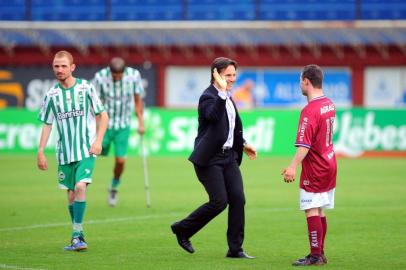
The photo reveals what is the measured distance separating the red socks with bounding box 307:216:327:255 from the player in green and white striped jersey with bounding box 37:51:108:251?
2662 millimetres

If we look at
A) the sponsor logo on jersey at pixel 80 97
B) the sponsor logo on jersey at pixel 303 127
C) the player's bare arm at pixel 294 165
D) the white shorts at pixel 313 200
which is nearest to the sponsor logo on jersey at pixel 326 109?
the sponsor logo on jersey at pixel 303 127

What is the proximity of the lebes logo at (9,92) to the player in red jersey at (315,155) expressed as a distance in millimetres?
29594

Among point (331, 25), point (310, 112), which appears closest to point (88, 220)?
point (310, 112)

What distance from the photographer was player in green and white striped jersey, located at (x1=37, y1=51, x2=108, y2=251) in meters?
11.2

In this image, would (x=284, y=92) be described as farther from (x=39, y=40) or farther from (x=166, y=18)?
(x=39, y=40)

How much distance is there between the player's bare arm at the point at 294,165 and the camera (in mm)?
9531

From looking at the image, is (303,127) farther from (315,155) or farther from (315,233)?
(315,233)

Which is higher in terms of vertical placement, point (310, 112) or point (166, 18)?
point (166, 18)

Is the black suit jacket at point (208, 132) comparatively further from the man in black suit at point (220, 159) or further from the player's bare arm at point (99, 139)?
the player's bare arm at point (99, 139)

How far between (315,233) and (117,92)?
7.45 metres

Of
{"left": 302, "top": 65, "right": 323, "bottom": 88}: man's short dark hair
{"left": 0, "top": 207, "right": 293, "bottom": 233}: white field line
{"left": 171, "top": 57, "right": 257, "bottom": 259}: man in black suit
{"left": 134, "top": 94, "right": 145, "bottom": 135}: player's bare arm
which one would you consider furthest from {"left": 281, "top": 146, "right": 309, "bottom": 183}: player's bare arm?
{"left": 134, "top": 94, "right": 145, "bottom": 135}: player's bare arm

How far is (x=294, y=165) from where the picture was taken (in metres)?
9.53

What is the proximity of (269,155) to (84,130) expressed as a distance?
1727cm

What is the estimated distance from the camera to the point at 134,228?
13.3m
